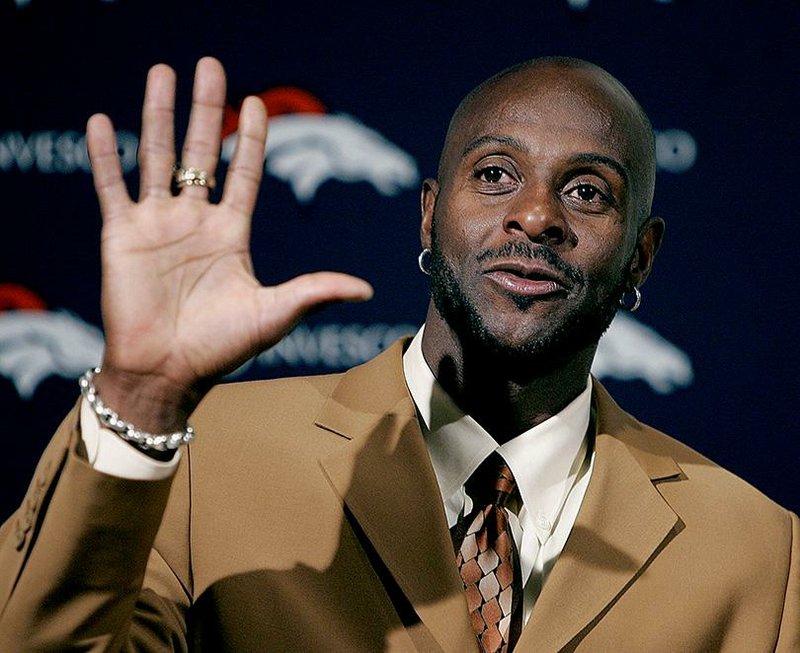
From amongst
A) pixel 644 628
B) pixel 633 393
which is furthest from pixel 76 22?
pixel 644 628

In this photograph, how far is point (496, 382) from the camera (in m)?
1.84

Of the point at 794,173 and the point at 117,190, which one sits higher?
the point at 117,190

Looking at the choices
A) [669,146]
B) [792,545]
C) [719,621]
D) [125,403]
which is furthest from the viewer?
[669,146]

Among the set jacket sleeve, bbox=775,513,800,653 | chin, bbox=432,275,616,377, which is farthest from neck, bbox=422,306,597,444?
jacket sleeve, bbox=775,513,800,653

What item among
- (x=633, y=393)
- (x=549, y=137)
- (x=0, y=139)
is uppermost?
(x=549, y=137)

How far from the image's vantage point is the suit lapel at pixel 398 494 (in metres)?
1.60

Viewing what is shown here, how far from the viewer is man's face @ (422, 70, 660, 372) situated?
5.79ft

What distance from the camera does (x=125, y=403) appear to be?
1.24 m

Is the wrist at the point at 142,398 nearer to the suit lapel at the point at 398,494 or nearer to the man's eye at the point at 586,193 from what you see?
the suit lapel at the point at 398,494

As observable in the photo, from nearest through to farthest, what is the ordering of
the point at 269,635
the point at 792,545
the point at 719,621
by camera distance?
1. the point at 269,635
2. the point at 719,621
3. the point at 792,545

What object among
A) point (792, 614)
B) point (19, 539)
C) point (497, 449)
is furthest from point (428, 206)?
point (19, 539)

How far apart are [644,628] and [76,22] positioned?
1618 millimetres

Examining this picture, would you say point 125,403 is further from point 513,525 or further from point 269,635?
point 513,525

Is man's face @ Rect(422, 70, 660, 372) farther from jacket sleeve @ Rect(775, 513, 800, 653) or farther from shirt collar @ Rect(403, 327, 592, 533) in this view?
jacket sleeve @ Rect(775, 513, 800, 653)
